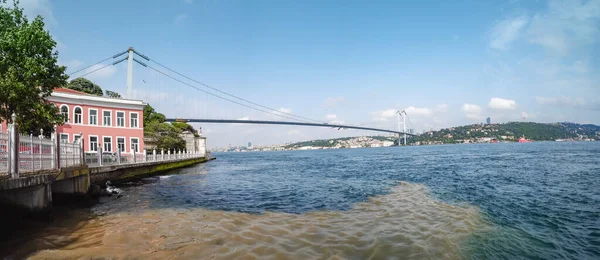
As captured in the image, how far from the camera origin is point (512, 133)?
128m

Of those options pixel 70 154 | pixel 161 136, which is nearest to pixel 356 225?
pixel 70 154

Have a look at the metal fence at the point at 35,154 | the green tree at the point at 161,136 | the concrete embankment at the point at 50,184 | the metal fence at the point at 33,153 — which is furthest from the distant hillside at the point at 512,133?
the metal fence at the point at 35,154

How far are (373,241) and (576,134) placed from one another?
163 metres

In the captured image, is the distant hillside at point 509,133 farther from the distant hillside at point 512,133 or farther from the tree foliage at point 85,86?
the tree foliage at point 85,86

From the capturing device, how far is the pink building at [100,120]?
2798 cm

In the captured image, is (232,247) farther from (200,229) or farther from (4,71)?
(4,71)

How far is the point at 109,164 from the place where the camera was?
61.4ft

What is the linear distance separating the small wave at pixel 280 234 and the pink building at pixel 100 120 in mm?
23816

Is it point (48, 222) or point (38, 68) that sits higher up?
point (38, 68)

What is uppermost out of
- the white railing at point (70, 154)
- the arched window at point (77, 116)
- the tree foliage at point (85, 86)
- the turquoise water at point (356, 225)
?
the tree foliage at point (85, 86)

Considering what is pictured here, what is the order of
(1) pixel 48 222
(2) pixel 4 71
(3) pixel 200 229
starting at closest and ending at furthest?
1. (3) pixel 200 229
2. (1) pixel 48 222
3. (2) pixel 4 71

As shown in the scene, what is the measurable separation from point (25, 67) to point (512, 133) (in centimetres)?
15018

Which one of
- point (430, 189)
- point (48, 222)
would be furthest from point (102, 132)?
point (430, 189)

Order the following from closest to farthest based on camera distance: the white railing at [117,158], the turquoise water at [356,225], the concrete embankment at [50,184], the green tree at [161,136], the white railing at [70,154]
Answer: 1. the turquoise water at [356,225]
2. the concrete embankment at [50,184]
3. the white railing at [70,154]
4. the white railing at [117,158]
5. the green tree at [161,136]
